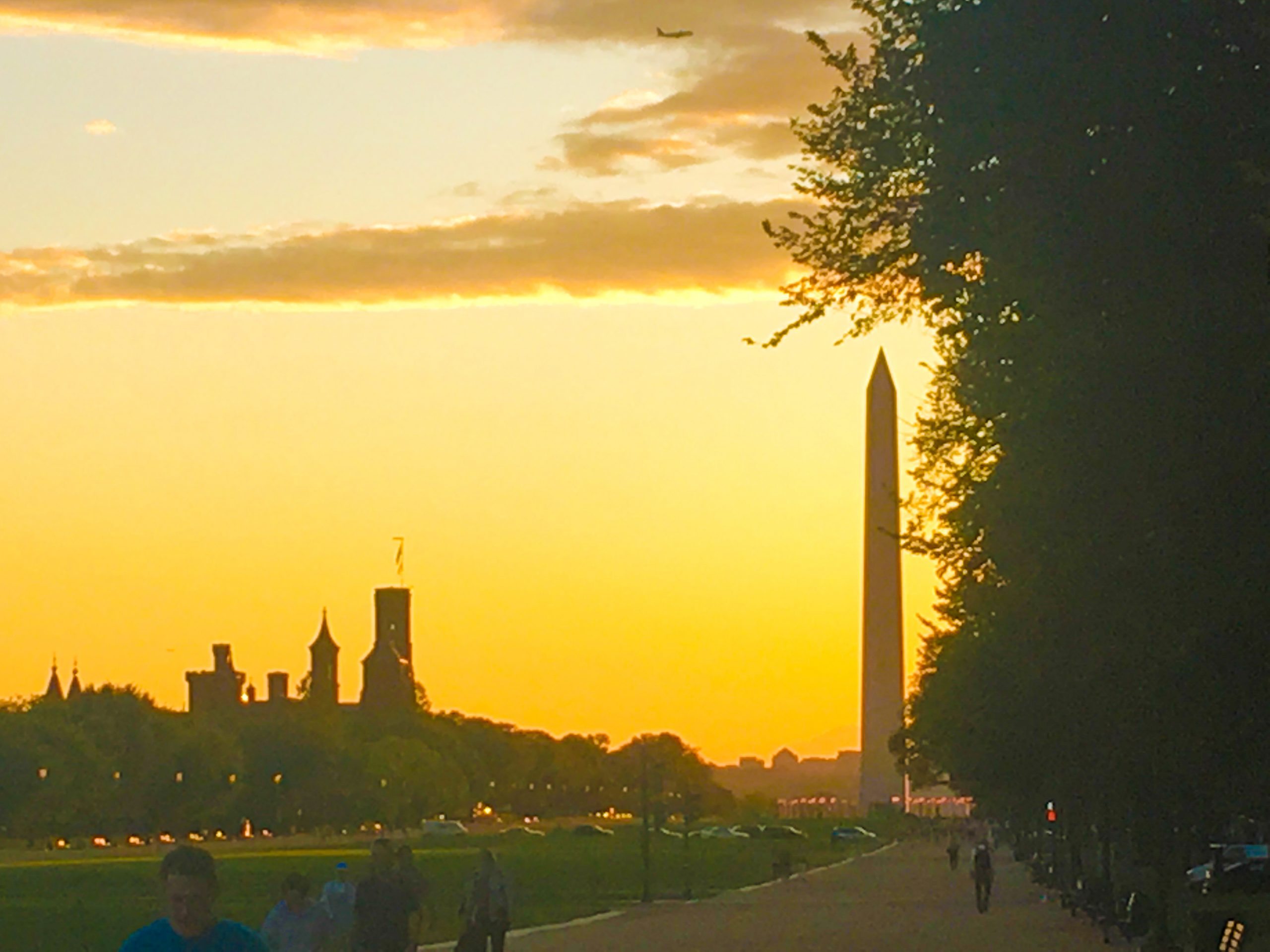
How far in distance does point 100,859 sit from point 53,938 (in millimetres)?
87458

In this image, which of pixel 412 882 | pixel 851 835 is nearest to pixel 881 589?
pixel 851 835

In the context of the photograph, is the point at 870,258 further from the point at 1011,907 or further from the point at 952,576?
the point at 1011,907

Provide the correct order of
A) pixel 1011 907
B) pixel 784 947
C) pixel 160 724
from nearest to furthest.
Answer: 1. pixel 784 947
2. pixel 1011 907
3. pixel 160 724

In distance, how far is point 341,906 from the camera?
20875 millimetres

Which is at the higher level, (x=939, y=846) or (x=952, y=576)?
(x=952, y=576)

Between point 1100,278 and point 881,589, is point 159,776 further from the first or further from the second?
point 1100,278

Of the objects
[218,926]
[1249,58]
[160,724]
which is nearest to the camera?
[218,926]

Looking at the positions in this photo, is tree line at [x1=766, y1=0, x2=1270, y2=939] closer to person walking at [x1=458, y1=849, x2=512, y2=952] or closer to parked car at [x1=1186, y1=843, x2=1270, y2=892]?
person walking at [x1=458, y1=849, x2=512, y2=952]

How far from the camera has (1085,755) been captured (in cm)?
3500

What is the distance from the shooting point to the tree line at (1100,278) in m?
18.2

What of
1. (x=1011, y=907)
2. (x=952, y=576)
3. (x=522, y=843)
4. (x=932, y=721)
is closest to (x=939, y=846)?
(x=522, y=843)

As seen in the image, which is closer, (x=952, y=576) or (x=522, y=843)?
(x=952, y=576)

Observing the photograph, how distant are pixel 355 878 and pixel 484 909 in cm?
392

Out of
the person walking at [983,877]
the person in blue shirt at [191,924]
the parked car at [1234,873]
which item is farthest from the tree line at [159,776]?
the person in blue shirt at [191,924]
